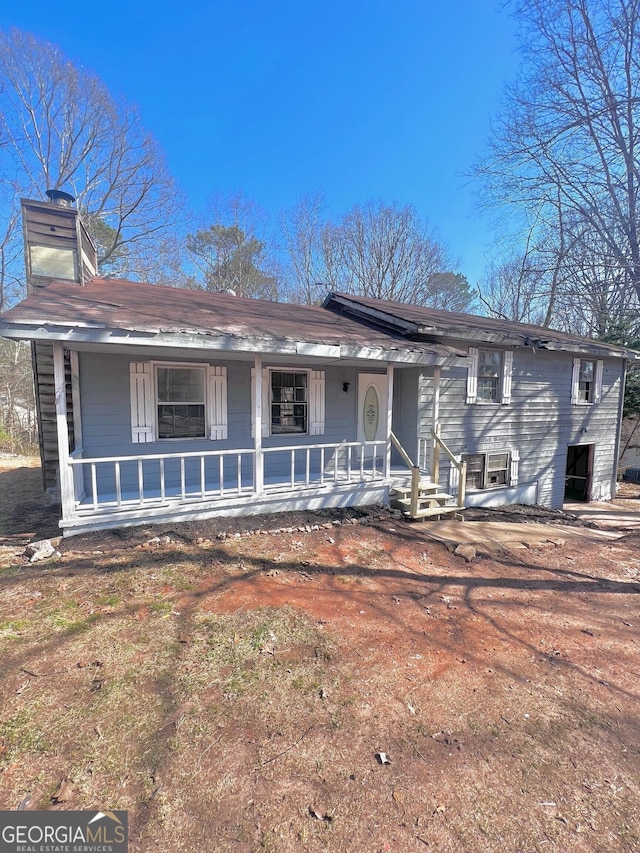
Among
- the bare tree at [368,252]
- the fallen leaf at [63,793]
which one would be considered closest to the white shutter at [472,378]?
the fallen leaf at [63,793]

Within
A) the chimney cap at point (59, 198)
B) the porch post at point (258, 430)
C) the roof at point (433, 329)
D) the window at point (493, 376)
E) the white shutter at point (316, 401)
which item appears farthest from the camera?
the window at point (493, 376)

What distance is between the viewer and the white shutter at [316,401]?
26.4ft

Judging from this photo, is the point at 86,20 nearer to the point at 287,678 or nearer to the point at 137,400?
the point at 137,400

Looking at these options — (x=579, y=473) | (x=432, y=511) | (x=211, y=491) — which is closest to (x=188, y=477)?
(x=211, y=491)

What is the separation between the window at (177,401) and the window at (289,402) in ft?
3.39

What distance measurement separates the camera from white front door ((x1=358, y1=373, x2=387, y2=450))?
338 inches

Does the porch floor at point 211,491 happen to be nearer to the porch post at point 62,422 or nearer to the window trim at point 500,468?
the porch post at point 62,422

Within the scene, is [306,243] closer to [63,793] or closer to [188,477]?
[188,477]

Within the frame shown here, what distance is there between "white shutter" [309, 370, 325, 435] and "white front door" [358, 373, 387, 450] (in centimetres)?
95

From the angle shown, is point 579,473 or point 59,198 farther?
point 579,473

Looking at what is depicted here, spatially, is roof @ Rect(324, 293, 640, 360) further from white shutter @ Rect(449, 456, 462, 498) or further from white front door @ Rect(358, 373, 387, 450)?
white shutter @ Rect(449, 456, 462, 498)

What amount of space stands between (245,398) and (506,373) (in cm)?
663

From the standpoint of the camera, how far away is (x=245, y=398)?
7.44m

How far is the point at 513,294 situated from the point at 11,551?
26.9 m
